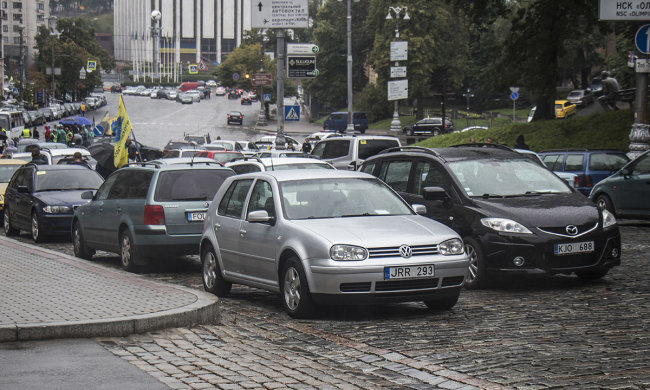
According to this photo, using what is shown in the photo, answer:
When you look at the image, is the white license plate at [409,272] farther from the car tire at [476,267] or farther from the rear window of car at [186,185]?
the rear window of car at [186,185]

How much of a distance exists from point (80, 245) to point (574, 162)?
13957mm

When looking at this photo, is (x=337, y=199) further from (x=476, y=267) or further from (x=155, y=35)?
(x=155, y=35)

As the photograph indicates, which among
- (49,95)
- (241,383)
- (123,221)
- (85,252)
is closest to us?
(241,383)

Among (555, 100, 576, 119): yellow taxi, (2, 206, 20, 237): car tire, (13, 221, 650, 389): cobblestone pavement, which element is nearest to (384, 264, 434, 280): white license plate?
(13, 221, 650, 389): cobblestone pavement

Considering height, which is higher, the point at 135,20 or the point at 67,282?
the point at 135,20

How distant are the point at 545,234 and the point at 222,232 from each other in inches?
144

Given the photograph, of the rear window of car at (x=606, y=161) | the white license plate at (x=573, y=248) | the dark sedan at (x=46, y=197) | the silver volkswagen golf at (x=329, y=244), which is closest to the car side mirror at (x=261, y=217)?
the silver volkswagen golf at (x=329, y=244)

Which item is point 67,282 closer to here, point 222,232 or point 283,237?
point 222,232

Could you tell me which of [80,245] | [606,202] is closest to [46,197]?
[80,245]

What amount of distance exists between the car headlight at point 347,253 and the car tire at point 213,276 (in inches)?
101

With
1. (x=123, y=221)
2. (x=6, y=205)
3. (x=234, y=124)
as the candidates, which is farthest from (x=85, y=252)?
(x=234, y=124)

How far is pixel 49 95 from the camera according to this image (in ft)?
426

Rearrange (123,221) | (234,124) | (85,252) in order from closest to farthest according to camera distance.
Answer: (123,221), (85,252), (234,124)

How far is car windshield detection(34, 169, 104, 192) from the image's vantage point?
20656 mm
